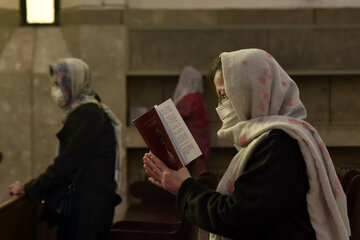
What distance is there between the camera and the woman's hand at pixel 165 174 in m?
1.98

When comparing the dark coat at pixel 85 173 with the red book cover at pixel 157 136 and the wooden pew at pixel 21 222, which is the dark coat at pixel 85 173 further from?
the red book cover at pixel 157 136

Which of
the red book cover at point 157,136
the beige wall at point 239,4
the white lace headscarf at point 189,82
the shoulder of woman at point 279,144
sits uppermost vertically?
the beige wall at point 239,4

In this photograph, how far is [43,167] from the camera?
682 centimetres

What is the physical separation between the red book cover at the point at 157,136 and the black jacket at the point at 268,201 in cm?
24

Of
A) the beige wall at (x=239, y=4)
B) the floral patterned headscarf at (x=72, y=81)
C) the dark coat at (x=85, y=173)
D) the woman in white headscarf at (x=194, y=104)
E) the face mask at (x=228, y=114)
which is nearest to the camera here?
the face mask at (x=228, y=114)

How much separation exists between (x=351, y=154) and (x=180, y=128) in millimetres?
5151

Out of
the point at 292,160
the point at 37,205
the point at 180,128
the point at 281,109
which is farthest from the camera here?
the point at 37,205

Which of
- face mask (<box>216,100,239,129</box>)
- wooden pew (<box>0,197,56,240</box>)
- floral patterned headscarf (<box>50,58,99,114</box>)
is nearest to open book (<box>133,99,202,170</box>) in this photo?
face mask (<box>216,100,239,129</box>)

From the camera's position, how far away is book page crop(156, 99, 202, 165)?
2037 mm

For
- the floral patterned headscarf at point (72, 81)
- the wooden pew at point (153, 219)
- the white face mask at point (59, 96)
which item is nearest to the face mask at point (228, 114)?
the wooden pew at point (153, 219)

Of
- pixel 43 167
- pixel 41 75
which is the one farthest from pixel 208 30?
pixel 43 167

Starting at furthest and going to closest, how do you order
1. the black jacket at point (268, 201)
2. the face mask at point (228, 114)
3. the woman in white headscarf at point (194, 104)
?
the woman in white headscarf at point (194, 104) → the face mask at point (228, 114) → the black jacket at point (268, 201)

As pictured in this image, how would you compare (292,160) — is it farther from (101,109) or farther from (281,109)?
(101,109)

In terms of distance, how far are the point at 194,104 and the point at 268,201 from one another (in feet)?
15.6
